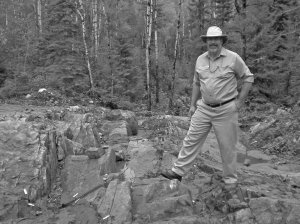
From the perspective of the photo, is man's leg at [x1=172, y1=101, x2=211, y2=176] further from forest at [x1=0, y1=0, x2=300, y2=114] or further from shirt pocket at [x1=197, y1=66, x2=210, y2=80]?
forest at [x1=0, y1=0, x2=300, y2=114]

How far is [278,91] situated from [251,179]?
13752 mm

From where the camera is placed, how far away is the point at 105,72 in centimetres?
2150

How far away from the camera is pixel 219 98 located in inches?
150

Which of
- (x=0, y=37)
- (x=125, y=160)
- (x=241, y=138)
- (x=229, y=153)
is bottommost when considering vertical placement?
(x=241, y=138)

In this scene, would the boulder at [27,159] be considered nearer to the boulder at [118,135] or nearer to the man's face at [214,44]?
the boulder at [118,135]

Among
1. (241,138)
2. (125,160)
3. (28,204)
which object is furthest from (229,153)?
(241,138)

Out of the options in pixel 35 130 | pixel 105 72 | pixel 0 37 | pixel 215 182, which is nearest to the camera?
pixel 215 182

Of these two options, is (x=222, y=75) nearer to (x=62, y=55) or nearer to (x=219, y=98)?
(x=219, y=98)

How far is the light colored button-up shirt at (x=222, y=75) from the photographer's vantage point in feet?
12.3

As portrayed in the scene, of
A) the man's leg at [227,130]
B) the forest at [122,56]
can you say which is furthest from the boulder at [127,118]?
the forest at [122,56]

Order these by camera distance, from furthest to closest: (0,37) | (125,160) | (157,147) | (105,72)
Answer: (105,72) → (0,37) → (157,147) → (125,160)

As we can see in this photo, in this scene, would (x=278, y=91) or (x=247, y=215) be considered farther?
(x=278, y=91)

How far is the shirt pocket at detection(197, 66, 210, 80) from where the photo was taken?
3848 millimetres

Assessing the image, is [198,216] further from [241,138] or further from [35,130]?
[241,138]
